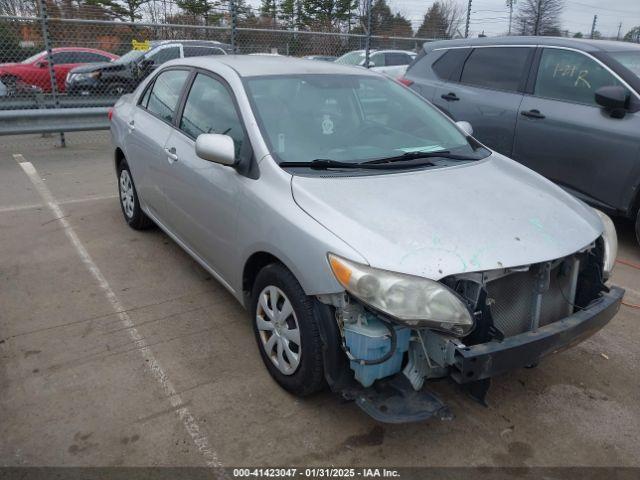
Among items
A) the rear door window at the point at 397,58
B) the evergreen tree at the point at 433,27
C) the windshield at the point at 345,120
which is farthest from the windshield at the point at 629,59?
the rear door window at the point at 397,58

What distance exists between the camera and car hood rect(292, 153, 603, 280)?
2.34 metres

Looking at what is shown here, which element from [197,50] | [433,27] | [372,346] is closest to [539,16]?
[433,27]

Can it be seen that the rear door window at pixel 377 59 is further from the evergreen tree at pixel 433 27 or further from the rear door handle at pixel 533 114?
the rear door handle at pixel 533 114

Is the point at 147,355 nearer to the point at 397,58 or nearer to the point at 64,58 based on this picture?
the point at 64,58

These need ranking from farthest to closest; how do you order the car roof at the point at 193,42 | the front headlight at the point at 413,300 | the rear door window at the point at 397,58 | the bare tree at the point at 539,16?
the bare tree at the point at 539,16 → the rear door window at the point at 397,58 → the car roof at the point at 193,42 → the front headlight at the point at 413,300

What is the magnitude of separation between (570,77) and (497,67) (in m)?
0.85

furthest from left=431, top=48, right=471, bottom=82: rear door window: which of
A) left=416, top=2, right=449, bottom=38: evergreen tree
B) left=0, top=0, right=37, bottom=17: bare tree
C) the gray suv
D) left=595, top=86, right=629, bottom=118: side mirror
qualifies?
left=416, top=2, right=449, bottom=38: evergreen tree

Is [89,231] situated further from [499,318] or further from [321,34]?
[321,34]

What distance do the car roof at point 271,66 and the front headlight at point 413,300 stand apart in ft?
6.11

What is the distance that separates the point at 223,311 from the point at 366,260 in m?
1.74

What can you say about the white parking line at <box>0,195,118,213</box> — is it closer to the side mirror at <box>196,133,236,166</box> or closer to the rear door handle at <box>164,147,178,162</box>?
the rear door handle at <box>164,147,178,162</box>

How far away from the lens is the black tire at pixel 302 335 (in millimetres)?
2523

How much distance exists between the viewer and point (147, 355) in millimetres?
3229

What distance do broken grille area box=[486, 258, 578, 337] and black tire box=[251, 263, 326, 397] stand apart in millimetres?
804
